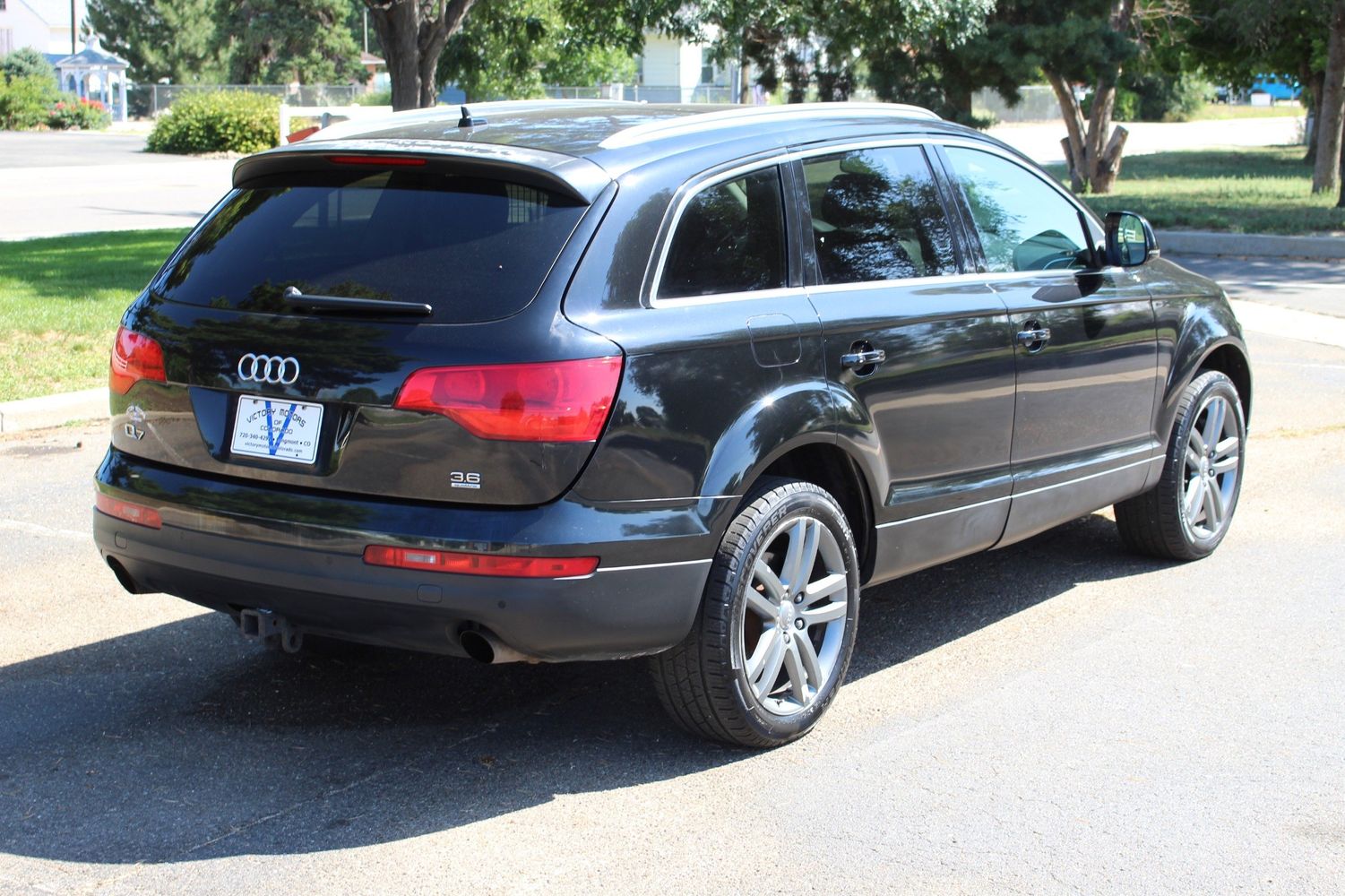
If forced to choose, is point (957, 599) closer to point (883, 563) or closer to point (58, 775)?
point (883, 563)

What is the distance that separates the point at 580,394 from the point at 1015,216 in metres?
2.40

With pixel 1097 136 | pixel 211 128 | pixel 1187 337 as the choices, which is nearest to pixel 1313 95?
pixel 1097 136

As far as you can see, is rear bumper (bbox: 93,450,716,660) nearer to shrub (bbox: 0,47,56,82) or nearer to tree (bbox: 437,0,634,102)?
tree (bbox: 437,0,634,102)

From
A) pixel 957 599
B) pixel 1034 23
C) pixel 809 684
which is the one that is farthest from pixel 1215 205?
pixel 809 684

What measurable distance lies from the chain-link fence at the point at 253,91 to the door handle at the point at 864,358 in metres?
55.6

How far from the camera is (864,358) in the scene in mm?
4672

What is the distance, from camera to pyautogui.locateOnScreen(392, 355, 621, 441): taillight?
3857mm

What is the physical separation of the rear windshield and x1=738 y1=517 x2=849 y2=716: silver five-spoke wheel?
41.0 inches

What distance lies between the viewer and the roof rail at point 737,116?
4461 mm

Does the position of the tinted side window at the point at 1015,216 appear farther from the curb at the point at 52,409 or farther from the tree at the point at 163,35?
the tree at the point at 163,35

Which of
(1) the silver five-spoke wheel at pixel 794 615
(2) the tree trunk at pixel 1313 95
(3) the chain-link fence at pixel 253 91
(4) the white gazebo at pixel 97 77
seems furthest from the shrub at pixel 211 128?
(1) the silver five-spoke wheel at pixel 794 615

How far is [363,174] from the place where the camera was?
438cm

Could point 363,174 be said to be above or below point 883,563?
above

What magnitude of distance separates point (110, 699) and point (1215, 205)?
21831 millimetres
